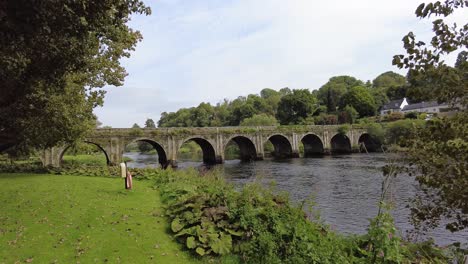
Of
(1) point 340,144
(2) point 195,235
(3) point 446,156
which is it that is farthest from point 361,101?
(3) point 446,156

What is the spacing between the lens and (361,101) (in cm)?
9231

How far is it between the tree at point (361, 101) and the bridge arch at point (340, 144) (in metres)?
25.7

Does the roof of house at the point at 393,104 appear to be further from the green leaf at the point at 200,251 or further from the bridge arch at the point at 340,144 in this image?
the green leaf at the point at 200,251

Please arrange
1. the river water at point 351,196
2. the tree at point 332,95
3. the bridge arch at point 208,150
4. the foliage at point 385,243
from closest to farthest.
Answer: the foliage at point 385,243 → the river water at point 351,196 → the bridge arch at point 208,150 → the tree at point 332,95

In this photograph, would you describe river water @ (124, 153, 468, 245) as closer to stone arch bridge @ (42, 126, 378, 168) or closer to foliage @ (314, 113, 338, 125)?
stone arch bridge @ (42, 126, 378, 168)

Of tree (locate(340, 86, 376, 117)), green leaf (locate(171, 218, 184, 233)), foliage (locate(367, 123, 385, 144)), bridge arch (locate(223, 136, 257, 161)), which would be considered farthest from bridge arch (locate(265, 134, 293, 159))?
green leaf (locate(171, 218, 184, 233))

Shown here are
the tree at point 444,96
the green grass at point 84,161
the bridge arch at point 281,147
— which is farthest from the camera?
the bridge arch at point 281,147

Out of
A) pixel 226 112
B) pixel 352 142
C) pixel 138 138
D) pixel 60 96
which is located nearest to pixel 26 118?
pixel 60 96

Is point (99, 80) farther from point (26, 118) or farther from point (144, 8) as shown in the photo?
point (144, 8)

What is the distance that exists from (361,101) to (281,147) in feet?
125

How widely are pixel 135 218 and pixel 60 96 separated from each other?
8017 mm

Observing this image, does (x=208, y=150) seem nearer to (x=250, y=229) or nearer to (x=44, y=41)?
(x=250, y=229)

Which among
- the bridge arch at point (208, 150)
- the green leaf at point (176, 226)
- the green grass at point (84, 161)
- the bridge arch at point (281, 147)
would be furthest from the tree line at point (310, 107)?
the green leaf at point (176, 226)

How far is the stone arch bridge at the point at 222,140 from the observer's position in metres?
42.6
